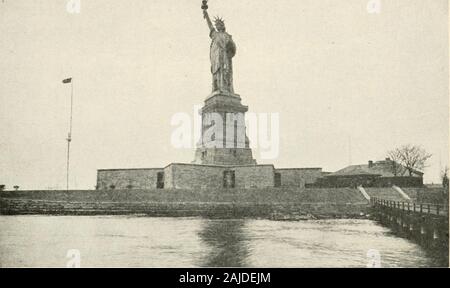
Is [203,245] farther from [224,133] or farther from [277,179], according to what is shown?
[277,179]

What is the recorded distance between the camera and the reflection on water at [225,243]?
15.4 meters

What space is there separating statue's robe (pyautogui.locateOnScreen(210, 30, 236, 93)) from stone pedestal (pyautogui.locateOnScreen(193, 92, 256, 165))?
5.05ft

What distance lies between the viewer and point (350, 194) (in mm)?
38812

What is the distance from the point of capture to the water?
1554cm

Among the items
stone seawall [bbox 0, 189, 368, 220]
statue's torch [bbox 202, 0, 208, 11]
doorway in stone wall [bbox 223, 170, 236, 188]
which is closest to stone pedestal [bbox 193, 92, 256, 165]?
doorway in stone wall [bbox 223, 170, 236, 188]

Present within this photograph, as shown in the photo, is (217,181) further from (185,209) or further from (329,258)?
(329,258)

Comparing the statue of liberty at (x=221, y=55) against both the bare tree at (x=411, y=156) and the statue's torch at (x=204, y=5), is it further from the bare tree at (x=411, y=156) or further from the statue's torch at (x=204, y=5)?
the bare tree at (x=411, y=156)

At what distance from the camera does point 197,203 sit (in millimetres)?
36000

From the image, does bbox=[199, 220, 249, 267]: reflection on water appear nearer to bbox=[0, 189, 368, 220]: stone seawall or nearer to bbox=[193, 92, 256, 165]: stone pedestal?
bbox=[0, 189, 368, 220]: stone seawall

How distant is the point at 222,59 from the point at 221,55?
48cm

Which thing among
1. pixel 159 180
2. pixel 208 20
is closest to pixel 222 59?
pixel 208 20

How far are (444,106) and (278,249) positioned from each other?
28.4ft

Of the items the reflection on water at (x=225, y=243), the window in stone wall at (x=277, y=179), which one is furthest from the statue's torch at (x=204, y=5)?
the reflection on water at (x=225, y=243)
